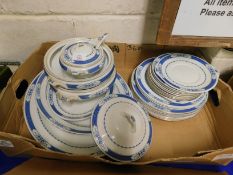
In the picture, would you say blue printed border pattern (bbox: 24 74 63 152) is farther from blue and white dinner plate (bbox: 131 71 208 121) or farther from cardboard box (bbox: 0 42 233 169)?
blue and white dinner plate (bbox: 131 71 208 121)

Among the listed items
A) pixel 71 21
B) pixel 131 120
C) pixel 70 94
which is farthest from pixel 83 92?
pixel 71 21

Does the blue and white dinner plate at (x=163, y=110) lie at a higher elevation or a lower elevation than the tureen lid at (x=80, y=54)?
lower

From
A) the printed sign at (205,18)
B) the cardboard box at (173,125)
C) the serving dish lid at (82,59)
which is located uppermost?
the printed sign at (205,18)

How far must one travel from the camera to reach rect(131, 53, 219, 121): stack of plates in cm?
60

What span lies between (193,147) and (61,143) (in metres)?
0.34

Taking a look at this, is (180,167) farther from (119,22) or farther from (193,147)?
(119,22)

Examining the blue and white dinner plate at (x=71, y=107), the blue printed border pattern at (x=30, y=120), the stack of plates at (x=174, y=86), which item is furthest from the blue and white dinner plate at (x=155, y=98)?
the blue printed border pattern at (x=30, y=120)

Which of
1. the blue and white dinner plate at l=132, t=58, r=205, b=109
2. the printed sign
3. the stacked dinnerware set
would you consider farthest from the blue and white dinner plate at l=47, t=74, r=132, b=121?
the printed sign

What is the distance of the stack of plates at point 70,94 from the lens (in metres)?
0.51

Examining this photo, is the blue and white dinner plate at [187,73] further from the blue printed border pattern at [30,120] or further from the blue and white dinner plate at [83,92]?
the blue printed border pattern at [30,120]

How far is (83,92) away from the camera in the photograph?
52 cm

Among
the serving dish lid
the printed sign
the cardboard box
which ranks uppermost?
the printed sign

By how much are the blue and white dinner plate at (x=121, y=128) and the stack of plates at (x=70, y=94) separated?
4cm

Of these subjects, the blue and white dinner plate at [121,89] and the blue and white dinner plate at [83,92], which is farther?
the blue and white dinner plate at [121,89]
